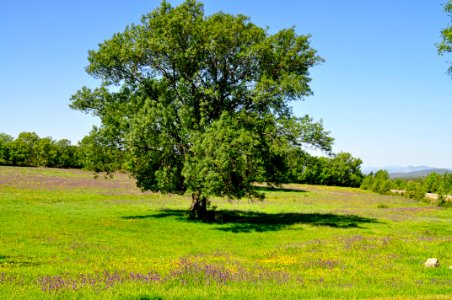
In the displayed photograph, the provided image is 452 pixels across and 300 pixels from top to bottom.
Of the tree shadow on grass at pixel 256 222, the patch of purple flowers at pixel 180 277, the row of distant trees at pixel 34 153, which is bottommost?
the tree shadow on grass at pixel 256 222

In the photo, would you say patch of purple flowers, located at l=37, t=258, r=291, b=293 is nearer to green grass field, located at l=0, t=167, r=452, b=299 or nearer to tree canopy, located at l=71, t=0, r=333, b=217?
green grass field, located at l=0, t=167, r=452, b=299

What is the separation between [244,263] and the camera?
18.4 meters

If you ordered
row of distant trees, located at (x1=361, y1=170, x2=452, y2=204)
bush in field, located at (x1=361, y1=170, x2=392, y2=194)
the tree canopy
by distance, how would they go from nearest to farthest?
the tree canopy, row of distant trees, located at (x1=361, y1=170, x2=452, y2=204), bush in field, located at (x1=361, y1=170, x2=392, y2=194)

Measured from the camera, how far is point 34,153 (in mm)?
159500

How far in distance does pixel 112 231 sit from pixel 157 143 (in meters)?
8.18

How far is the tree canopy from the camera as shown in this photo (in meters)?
32.9

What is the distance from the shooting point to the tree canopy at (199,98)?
32906 mm

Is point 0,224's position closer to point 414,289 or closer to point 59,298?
point 59,298

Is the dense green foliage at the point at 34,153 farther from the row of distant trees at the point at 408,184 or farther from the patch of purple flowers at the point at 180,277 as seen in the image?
the patch of purple flowers at the point at 180,277

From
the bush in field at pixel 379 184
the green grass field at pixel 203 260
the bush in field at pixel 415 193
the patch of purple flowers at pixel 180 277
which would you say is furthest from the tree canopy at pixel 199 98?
the bush in field at pixel 379 184

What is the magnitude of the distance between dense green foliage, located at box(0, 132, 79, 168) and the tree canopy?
123 m

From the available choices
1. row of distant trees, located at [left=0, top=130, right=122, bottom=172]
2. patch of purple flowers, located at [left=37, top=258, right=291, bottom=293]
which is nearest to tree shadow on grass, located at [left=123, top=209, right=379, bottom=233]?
patch of purple flowers, located at [left=37, top=258, right=291, bottom=293]

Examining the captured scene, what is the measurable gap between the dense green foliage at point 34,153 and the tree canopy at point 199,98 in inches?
4833

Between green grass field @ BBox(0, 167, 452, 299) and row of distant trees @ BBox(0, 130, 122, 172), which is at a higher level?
row of distant trees @ BBox(0, 130, 122, 172)
